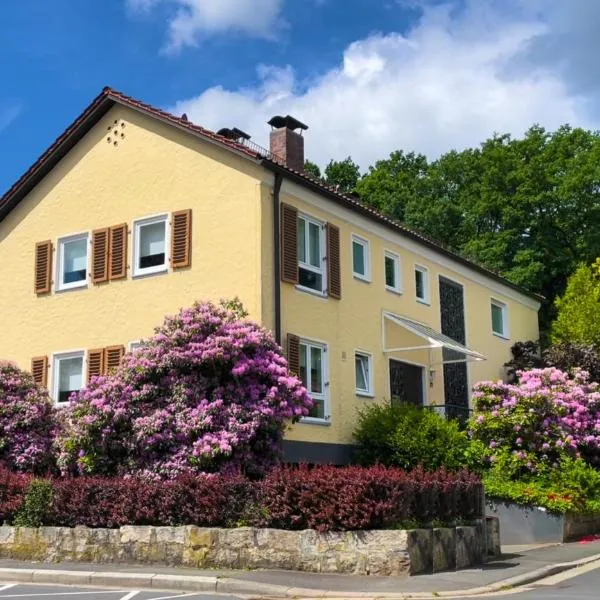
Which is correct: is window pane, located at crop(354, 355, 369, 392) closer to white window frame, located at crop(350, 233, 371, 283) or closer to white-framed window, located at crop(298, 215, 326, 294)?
white window frame, located at crop(350, 233, 371, 283)

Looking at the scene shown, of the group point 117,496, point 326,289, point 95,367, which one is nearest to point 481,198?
point 326,289

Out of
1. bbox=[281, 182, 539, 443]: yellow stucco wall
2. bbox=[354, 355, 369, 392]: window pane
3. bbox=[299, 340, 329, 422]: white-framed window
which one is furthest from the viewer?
bbox=[354, 355, 369, 392]: window pane

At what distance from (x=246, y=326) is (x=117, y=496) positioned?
161 inches

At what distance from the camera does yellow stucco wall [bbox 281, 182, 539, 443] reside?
20359 mm

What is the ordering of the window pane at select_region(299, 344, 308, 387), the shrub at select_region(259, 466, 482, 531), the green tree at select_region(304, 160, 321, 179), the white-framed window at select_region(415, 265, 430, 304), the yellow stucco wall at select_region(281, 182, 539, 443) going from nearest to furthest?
the shrub at select_region(259, 466, 482, 531) < the window pane at select_region(299, 344, 308, 387) < the yellow stucco wall at select_region(281, 182, 539, 443) < the white-framed window at select_region(415, 265, 430, 304) < the green tree at select_region(304, 160, 321, 179)

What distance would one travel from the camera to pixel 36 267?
2291cm

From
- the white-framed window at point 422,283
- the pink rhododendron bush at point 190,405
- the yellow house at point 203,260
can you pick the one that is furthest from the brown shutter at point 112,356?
the white-framed window at point 422,283

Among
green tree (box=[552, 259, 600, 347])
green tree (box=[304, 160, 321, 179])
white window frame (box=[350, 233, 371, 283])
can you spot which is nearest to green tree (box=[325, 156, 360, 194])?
green tree (box=[304, 160, 321, 179])

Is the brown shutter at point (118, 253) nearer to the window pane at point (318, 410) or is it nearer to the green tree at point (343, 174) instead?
the window pane at point (318, 410)

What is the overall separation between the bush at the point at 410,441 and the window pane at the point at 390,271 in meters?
4.42

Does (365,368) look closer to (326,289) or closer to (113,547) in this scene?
(326,289)

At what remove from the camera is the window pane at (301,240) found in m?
20.7

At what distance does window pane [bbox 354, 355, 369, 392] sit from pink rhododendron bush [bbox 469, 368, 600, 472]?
2797mm

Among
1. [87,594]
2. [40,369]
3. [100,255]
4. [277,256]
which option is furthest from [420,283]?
[87,594]
